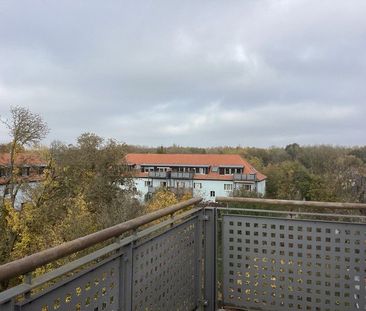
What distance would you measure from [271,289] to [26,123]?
681 inches

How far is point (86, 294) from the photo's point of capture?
158cm

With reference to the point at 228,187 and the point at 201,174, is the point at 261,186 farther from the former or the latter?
the point at 201,174

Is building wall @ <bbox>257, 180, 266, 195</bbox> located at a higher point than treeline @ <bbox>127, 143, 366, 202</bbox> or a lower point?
lower

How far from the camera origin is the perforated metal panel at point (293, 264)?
9.91 feet

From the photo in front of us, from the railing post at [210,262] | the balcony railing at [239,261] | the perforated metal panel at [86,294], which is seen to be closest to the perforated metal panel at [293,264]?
the balcony railing at [239,261]

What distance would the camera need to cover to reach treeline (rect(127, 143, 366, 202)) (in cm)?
3328

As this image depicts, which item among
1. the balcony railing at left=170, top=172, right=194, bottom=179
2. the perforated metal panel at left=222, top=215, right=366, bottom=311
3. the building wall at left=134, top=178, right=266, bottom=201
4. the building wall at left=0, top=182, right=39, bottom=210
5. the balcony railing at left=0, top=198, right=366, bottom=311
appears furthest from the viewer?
the balcony railing at left=170, top=172, right=194, bottom=179

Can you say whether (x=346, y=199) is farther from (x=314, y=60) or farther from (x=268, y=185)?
(x=268, y=185)

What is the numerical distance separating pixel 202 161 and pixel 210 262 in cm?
4562

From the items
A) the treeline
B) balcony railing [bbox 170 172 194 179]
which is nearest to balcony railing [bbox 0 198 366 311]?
the treeline

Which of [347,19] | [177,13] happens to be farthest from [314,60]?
[177,13]

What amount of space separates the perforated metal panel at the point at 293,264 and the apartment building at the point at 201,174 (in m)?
40.6

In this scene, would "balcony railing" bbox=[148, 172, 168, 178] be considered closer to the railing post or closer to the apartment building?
the apartment building

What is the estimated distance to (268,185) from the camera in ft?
159
